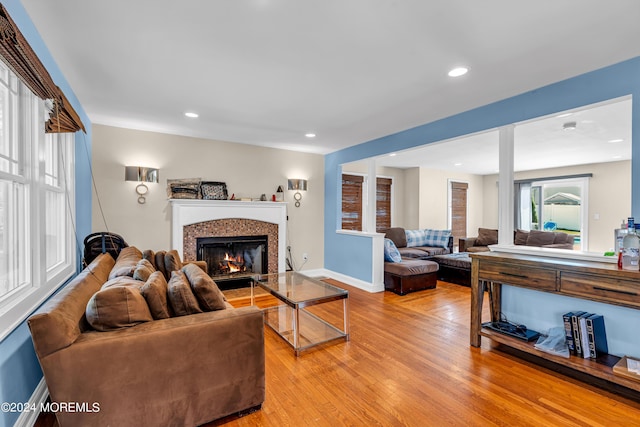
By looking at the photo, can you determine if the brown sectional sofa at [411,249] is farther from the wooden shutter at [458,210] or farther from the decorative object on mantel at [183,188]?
the decorative object on mantel at [183,188]

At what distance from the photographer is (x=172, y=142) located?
449 cm

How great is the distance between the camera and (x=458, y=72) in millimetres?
2492

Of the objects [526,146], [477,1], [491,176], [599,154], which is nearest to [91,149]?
[477,1]

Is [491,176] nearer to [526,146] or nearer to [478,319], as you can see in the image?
[526,146]

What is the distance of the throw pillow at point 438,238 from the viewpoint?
667cm

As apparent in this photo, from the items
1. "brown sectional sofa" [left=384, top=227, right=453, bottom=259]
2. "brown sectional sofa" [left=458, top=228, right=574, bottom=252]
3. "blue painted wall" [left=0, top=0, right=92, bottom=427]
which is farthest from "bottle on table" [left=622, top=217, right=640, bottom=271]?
"brown sectional sofa" [left=458, top=228, right=574, bottom=252]

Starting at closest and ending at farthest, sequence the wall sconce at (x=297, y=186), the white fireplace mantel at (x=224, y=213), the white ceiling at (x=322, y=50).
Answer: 1. the white ceiling at (x=322, y=50)
2. the white fireplace mantel at (x=224, y=213)
3. the wall sconce at (x=297, y=186)

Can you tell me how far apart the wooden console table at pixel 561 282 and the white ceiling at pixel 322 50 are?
5.05ft

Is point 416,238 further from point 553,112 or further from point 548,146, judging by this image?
point 553,112

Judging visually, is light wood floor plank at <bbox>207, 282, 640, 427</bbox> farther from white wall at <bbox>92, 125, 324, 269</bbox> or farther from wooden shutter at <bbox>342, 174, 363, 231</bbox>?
wooden shutter at <bbox>342, 174, 363, 231</bbox>

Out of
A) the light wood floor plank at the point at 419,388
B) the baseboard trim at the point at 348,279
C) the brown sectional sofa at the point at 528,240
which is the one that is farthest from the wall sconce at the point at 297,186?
the brown sectional sofa at the point at 528,240

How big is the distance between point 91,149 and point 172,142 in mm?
981

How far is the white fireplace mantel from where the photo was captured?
14.5 feet

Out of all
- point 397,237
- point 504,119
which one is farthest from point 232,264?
point 504,119
